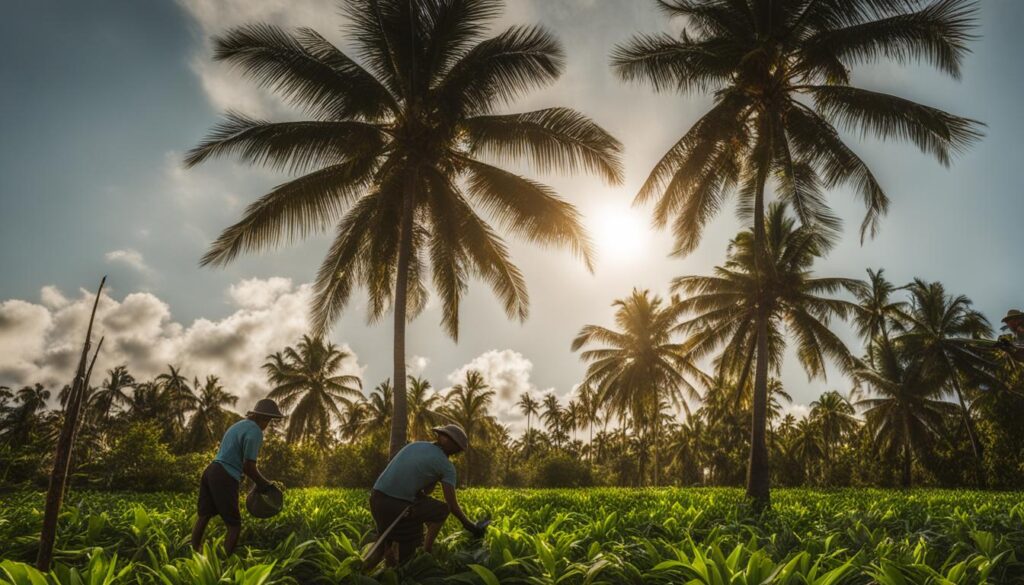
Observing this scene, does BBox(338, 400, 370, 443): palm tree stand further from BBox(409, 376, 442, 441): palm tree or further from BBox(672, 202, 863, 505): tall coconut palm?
BBox(672, 202, 863, 505): tall coconut palm

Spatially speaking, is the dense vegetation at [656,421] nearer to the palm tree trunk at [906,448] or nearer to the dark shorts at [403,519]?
the palm tree trunk at [906,448]

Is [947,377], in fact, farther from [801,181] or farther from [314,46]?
[314,46]

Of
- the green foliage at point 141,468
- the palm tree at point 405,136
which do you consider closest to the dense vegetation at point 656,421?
the green foliage at point 141,468

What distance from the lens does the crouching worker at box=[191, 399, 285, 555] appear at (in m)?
5.18

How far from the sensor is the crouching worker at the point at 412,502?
4551 mm

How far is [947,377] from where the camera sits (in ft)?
91.2


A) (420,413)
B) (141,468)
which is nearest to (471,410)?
(420,413)

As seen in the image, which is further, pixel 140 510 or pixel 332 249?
pixel 332 249

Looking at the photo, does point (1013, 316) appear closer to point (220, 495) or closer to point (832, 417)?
point (220, 495)

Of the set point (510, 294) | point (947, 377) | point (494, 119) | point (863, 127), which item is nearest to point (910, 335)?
point (947, 377)

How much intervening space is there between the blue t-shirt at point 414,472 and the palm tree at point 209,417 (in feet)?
144

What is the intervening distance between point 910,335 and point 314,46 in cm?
3104

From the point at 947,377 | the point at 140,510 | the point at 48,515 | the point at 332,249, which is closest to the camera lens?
the point at 48,515

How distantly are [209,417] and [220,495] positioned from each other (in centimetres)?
4788
